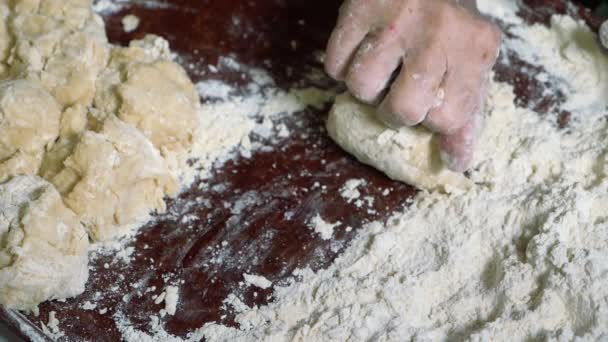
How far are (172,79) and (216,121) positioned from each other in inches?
5.5

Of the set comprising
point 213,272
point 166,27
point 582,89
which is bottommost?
point 213,272

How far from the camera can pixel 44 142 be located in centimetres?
140

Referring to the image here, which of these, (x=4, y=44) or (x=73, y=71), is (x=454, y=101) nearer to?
(x=73, y=71)

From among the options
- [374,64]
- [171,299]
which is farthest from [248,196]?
[374,64]

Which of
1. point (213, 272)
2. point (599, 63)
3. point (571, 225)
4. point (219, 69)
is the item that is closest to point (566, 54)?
point (599, 63)

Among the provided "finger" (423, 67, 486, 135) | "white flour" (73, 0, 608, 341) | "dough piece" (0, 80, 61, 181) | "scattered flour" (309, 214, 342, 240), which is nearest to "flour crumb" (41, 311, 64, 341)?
"white flour" (73, 0, 608, 341)

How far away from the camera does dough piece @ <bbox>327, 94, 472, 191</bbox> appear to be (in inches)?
57.4

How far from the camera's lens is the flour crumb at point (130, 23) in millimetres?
1737

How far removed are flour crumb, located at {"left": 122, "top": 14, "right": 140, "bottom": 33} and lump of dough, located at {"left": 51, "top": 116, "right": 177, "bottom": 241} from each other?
1.31 feet

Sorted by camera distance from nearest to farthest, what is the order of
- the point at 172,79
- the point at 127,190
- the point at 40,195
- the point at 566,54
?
the point at 40,195, the point at 127,190, the point at 172,79, the point at 566,54

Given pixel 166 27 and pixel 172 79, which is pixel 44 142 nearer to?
pixel 172 79

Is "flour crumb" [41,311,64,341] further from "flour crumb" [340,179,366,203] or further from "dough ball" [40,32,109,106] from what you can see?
"flour crumb" [340,179,366,203]

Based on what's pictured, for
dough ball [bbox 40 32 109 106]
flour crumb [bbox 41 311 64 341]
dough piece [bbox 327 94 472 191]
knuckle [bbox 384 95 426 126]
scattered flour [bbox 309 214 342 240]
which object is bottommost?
flour crumb [bbox 41 311 64 341]

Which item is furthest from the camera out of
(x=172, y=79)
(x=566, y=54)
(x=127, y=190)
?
(x=566, y=54)
